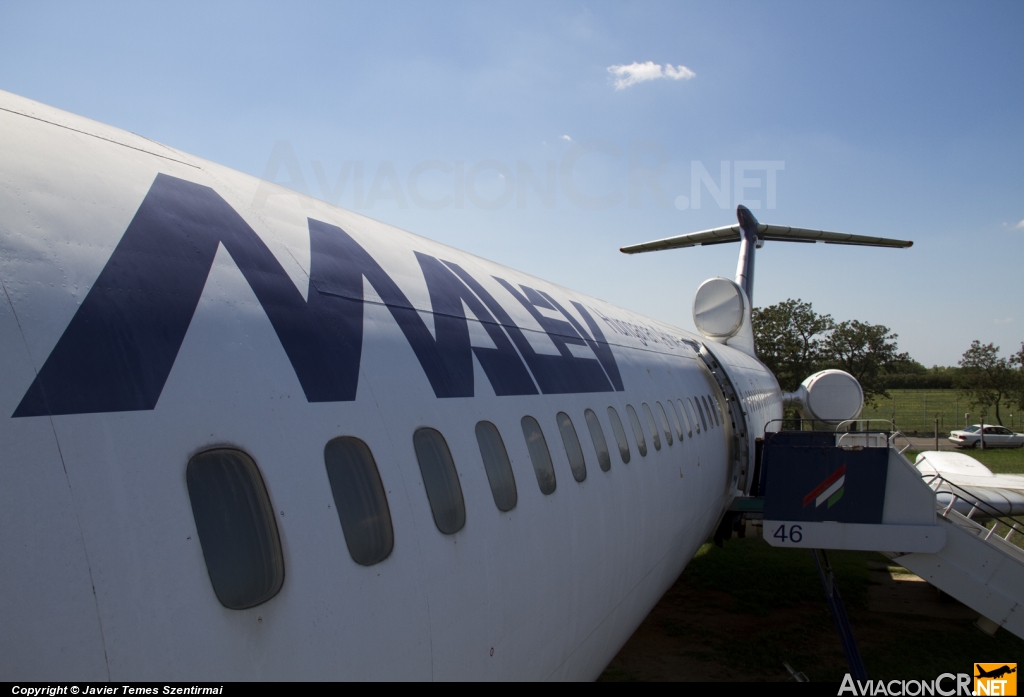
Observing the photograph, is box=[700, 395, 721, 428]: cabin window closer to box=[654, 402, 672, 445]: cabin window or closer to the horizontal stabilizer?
box=[654, 402, 672, 445]: cabin window

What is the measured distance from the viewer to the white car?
132 ft

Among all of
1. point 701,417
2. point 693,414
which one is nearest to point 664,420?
point 693,414

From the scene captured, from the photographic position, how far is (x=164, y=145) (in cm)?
384

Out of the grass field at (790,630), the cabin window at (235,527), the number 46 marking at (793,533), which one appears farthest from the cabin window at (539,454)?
the grass field at (790,630)

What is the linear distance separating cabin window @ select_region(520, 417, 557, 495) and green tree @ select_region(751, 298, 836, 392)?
47.5 meters

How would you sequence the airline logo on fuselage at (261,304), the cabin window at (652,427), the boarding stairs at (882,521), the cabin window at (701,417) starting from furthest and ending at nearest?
the cabin window at (701,417) < the boarding stairs at (882,521) < the cabin window at (652,427) < the airline logo on fuselage at (261,304)

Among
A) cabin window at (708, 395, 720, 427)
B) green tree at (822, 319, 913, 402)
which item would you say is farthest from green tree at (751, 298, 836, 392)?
cabin window at (708, 395, 720, 427)

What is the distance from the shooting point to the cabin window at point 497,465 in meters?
4.11

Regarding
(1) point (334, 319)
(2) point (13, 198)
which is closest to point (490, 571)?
(1) point (334, 319)

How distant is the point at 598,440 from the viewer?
607cm

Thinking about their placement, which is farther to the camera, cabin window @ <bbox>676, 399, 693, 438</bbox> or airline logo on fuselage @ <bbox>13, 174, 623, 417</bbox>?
cabin window @ <bbox>676, 399, 693, 438</bbox>

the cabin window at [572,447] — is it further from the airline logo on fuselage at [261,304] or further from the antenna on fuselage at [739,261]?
the antenna on fuselage at [739,261]

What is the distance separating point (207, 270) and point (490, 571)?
2.12 m

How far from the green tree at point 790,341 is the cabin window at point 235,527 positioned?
164ft
